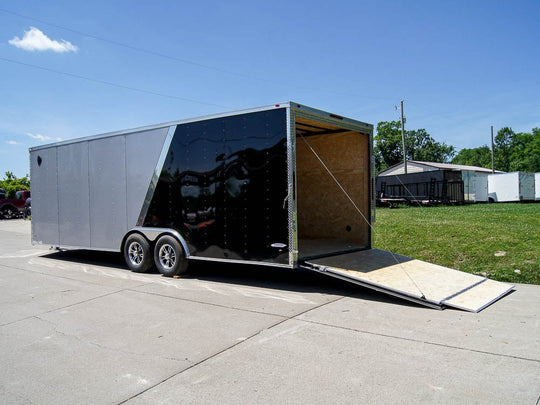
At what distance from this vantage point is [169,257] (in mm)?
7965

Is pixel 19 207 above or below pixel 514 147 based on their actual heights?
below

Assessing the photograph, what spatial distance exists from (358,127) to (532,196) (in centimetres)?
2939

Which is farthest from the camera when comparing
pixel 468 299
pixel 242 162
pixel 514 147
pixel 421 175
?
pixel 514 147

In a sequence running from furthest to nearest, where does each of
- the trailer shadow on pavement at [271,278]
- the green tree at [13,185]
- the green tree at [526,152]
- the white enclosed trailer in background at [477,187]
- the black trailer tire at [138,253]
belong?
the green tree at [526,152], the green tree at [13,185], the white enclosed trailer in background at [477,187], the black trailer tire at [138,253], the trailer shadow on pavement at [271,278]

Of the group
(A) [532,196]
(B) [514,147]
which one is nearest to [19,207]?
(A) [532,196]

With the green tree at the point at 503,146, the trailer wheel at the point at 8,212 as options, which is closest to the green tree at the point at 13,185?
the trailer wheel at the point at 8,212

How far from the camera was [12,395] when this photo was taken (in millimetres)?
3355

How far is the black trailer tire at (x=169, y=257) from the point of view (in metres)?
7.67

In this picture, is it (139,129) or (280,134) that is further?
(139,129)

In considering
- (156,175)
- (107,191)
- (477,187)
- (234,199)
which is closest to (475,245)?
(234,199)

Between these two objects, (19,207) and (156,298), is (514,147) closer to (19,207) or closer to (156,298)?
(19,207)

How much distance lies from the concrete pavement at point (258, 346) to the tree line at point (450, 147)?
183 feet

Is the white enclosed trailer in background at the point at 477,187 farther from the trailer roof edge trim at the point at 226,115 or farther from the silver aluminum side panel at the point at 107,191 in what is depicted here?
the silver aluminum side panel at the point at 107,191

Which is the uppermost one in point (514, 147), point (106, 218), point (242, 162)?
point (514, 147)
